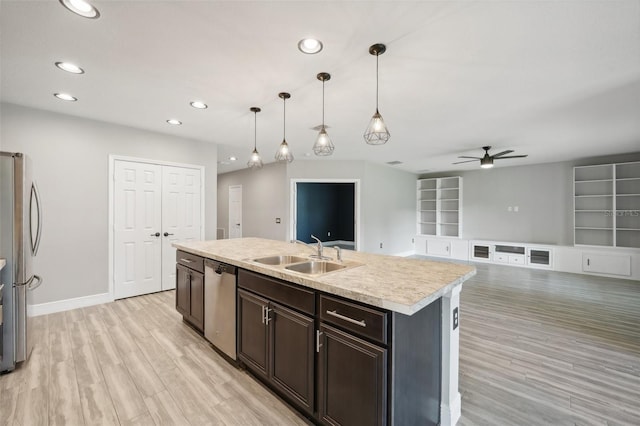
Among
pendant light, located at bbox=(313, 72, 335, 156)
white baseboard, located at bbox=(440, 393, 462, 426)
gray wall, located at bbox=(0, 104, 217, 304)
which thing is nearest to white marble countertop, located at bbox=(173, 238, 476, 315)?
white baseboard, located at bbox=(440, 393, 462, 426)

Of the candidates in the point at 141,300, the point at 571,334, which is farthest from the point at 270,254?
the point at 571,334

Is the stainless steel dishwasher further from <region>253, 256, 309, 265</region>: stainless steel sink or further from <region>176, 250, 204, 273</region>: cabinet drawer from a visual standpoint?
<region>253, 256, 309, 265</region>: stainless steel sink

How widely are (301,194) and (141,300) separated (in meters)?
5.54

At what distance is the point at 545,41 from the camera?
1.97 metres

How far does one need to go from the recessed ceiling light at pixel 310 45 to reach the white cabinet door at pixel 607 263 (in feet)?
23.8

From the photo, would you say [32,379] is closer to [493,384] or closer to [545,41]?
[493,384]

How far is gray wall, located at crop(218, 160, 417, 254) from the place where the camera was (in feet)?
21.5

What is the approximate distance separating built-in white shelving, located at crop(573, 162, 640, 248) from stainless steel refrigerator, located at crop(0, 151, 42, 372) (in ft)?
30.0

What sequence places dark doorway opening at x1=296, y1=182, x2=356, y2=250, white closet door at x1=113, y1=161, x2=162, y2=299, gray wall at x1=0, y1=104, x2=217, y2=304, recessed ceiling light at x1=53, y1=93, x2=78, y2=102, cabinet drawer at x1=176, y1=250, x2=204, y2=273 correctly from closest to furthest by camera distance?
cabinet drawer at x1=176, y1=250, x2=204, y2=273
recessed ceiling light at x1=53, y1=93, x2=78, y2=102
gray wall at x1=0, y1=104, x2=217, y2=304
white closet door at x1=113, y1=161, x2=162, y2=299
dark doorway opening at x1=296, y1=182, x2=356, y2=250

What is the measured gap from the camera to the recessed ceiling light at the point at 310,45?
200cm

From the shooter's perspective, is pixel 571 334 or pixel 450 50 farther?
pixel 571 334

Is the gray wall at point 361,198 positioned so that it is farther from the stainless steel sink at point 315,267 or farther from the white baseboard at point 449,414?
the white baseboard at point 449,414

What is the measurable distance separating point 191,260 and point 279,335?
1575 millimetres

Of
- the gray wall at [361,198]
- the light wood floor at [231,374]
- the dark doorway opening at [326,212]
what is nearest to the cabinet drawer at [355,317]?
the light wood floor at [231,374]
